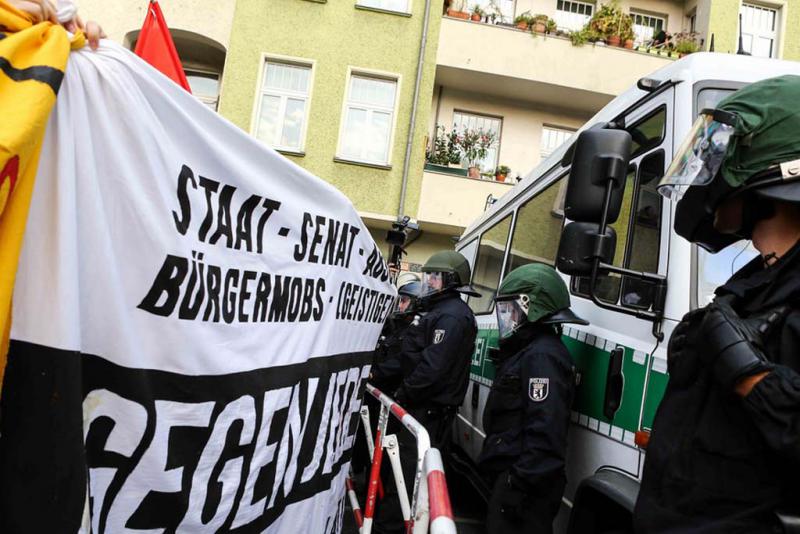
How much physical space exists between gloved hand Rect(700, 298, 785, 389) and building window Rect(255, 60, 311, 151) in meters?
12.7

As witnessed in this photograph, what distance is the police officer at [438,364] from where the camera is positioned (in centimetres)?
416

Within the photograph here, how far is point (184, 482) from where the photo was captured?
1698 mm

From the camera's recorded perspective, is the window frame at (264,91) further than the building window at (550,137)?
No

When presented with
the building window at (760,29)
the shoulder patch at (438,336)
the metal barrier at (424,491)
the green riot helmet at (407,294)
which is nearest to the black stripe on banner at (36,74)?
the metal barrier at (424,491)

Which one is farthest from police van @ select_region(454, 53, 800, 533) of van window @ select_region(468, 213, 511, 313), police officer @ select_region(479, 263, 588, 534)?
van window @ select_region(468, 213, 511, 313)

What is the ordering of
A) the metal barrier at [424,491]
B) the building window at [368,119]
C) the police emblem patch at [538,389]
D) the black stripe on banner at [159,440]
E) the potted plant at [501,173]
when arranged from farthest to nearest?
the potted plant at [501,173], the building window at [368,119], the police emblem patch at [538,389], the metal barrier at [424,491], the black stripe on banner at [159,440]

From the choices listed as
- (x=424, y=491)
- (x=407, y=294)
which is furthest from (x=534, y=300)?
(x=407, y=294)

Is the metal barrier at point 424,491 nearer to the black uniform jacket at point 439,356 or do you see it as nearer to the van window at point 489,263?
the black uniform jacket at point 439,356

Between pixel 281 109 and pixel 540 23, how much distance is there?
20.2ft

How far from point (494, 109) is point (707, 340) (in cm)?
1398

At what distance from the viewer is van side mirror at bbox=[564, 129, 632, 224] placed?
2406 mm

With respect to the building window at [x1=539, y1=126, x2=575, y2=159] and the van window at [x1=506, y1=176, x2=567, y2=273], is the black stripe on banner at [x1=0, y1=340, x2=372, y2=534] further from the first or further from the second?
the building window at [x1=539, y1=126, x2=575, y2=159]

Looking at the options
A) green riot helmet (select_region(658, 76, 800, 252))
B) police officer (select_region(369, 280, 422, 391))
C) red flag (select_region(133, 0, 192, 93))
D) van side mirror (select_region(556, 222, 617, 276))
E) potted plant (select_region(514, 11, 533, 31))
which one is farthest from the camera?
potted plant (select_region(514, 11, 533, 31))

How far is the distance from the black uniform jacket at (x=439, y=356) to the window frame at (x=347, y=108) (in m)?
9.17
